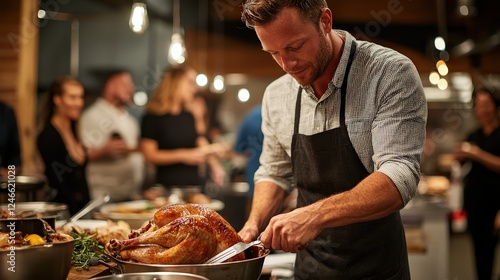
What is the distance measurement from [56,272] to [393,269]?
4.22 ft

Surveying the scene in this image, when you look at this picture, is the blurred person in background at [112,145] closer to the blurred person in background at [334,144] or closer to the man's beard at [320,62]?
the blurred person in background at [334,144]

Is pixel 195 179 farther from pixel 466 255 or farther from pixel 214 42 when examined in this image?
pixel 214 42

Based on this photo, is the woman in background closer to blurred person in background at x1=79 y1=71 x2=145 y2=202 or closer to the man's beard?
blurred person in background at x1=79 y1=71 x2=145 y2=202

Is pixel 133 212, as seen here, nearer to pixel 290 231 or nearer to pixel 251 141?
pixel 251 141

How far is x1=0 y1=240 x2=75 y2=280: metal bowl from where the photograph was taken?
156 cm

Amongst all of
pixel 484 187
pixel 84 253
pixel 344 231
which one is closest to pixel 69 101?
pixel 84 253

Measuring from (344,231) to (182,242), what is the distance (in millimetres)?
897

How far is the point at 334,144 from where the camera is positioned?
92.4 inches

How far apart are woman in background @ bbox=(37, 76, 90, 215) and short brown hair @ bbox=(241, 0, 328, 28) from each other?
278 cm

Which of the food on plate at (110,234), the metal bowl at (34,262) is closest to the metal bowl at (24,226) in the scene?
the metal bowl at (34,262)

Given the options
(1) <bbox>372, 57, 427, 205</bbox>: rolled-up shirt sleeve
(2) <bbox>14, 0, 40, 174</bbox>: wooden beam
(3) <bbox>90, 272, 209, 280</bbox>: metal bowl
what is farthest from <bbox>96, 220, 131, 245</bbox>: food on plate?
(2) <bbox>14, 0, 40, 174</bbox>: wooden beam

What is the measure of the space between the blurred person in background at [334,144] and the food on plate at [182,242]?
0.51 feet

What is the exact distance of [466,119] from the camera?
42.4 ft

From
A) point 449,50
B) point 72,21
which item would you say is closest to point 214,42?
point 72,21
